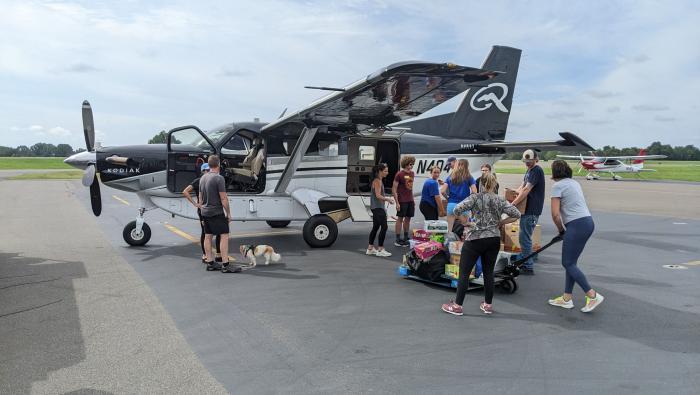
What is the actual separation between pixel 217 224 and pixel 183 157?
8.53ft

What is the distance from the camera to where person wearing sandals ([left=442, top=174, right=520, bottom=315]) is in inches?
184

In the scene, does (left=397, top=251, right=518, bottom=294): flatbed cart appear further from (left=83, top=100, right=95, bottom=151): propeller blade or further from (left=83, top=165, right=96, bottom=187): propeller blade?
(left=83, top=100, right=95, bottom=151): propeller blade

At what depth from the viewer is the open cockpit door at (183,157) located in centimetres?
860

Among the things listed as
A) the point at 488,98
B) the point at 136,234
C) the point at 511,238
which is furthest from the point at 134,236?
the point at 488,98

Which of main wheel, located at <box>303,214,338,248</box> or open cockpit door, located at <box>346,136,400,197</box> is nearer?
main wheel, located at <box>303,214,338,248</box>

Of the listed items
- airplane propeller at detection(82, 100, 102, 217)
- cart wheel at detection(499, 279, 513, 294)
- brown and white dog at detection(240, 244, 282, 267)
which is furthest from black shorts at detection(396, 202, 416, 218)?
airplane propeller at detection(82, 100, 102, 217)

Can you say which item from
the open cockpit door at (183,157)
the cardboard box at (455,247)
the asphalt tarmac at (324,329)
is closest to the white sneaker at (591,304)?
the asphalt tarmac at (324,329)

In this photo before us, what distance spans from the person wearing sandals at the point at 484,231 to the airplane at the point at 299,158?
9.41 feet

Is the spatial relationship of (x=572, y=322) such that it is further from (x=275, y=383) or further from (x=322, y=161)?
(x=322, y=161)

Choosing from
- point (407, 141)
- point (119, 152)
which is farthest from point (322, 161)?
point (119, 152)

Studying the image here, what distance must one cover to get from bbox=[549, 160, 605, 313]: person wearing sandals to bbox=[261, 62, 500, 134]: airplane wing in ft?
6.49

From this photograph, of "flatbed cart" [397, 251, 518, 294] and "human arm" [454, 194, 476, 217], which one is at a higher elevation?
"human arm" [454, 194, 476, 217]

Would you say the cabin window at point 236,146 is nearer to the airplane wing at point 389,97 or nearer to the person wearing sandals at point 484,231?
the airplane wing at point 389,97

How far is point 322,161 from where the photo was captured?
9.61 meters
